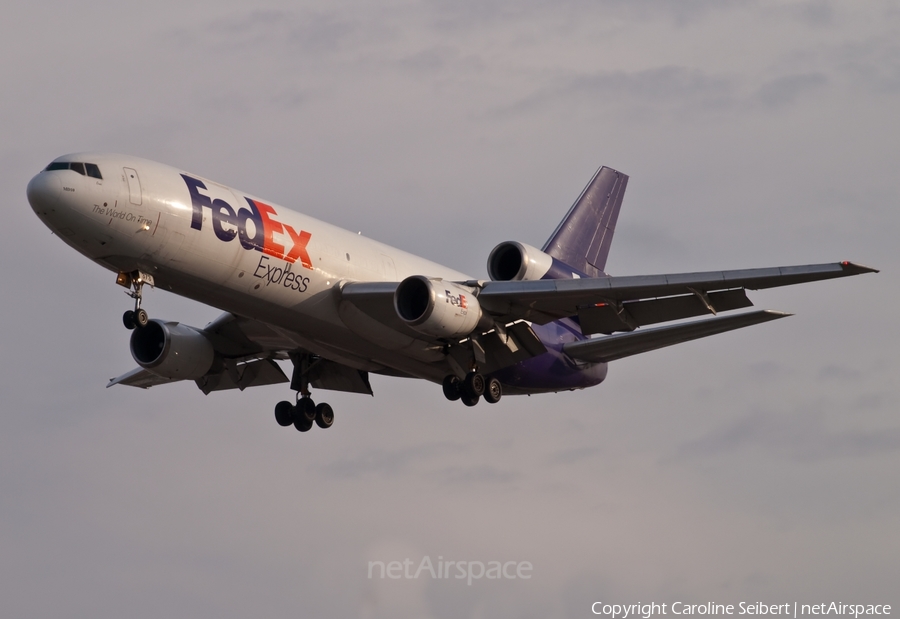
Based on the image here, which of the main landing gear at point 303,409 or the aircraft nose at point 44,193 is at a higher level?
the aircraft nose at point 44,193

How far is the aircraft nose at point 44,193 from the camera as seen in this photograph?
2836 cm

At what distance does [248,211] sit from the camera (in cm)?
3103

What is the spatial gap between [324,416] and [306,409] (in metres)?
0.55

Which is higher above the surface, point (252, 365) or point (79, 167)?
point (79, 167)

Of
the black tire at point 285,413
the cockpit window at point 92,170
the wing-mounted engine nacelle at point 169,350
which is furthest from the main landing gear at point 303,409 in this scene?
the cockpit window at point 92,170

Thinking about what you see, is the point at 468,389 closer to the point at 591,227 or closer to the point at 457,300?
the point at 457,300

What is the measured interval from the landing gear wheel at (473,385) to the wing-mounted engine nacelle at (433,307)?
2.01 m

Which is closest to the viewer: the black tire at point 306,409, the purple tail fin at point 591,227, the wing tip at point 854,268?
the wing tip at point 854,268

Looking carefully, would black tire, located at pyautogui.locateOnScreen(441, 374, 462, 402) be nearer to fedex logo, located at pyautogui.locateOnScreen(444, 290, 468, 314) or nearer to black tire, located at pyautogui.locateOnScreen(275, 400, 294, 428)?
fedex logo, located at pyautogui.locateOnScreen(444, 290, 468, 314)

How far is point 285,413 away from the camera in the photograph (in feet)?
124

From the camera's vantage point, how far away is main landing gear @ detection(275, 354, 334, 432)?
3769 cm

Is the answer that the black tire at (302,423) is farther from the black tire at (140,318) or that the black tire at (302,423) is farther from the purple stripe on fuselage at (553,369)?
the black tire at (140,318)

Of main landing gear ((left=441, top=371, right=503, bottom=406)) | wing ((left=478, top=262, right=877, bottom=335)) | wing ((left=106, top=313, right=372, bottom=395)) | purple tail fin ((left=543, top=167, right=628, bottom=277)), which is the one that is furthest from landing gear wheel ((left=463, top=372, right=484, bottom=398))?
purple tail fin ((left=543, top=167, right=628, bottom=277))

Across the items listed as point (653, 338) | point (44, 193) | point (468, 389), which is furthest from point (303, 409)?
point (44, 193)
